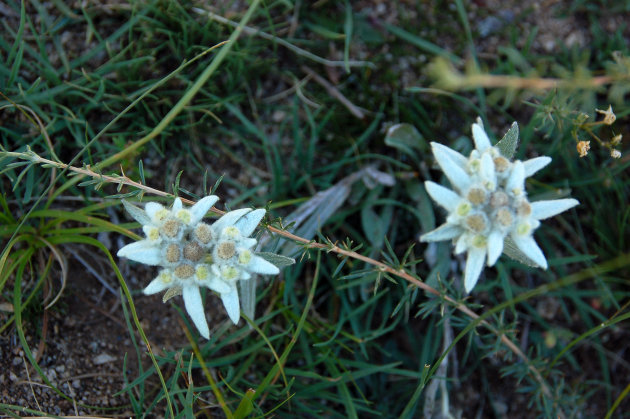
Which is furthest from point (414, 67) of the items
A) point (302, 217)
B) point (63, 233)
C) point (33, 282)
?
point (33, 282)

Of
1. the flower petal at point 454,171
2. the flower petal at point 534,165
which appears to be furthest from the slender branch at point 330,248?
the flower petal at point 534,165

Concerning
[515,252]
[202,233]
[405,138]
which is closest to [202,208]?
[202,233]

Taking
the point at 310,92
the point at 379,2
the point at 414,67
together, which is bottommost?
the point at 310,92

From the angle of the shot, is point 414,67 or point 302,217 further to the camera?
point 414,67

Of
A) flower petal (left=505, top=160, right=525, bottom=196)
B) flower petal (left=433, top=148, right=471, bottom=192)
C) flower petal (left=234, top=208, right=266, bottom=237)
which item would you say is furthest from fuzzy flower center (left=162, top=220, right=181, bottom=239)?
flower petal (left=505, top=160, right=525, bottom=196)

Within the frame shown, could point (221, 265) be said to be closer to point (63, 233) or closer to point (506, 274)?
point (63, 233)
